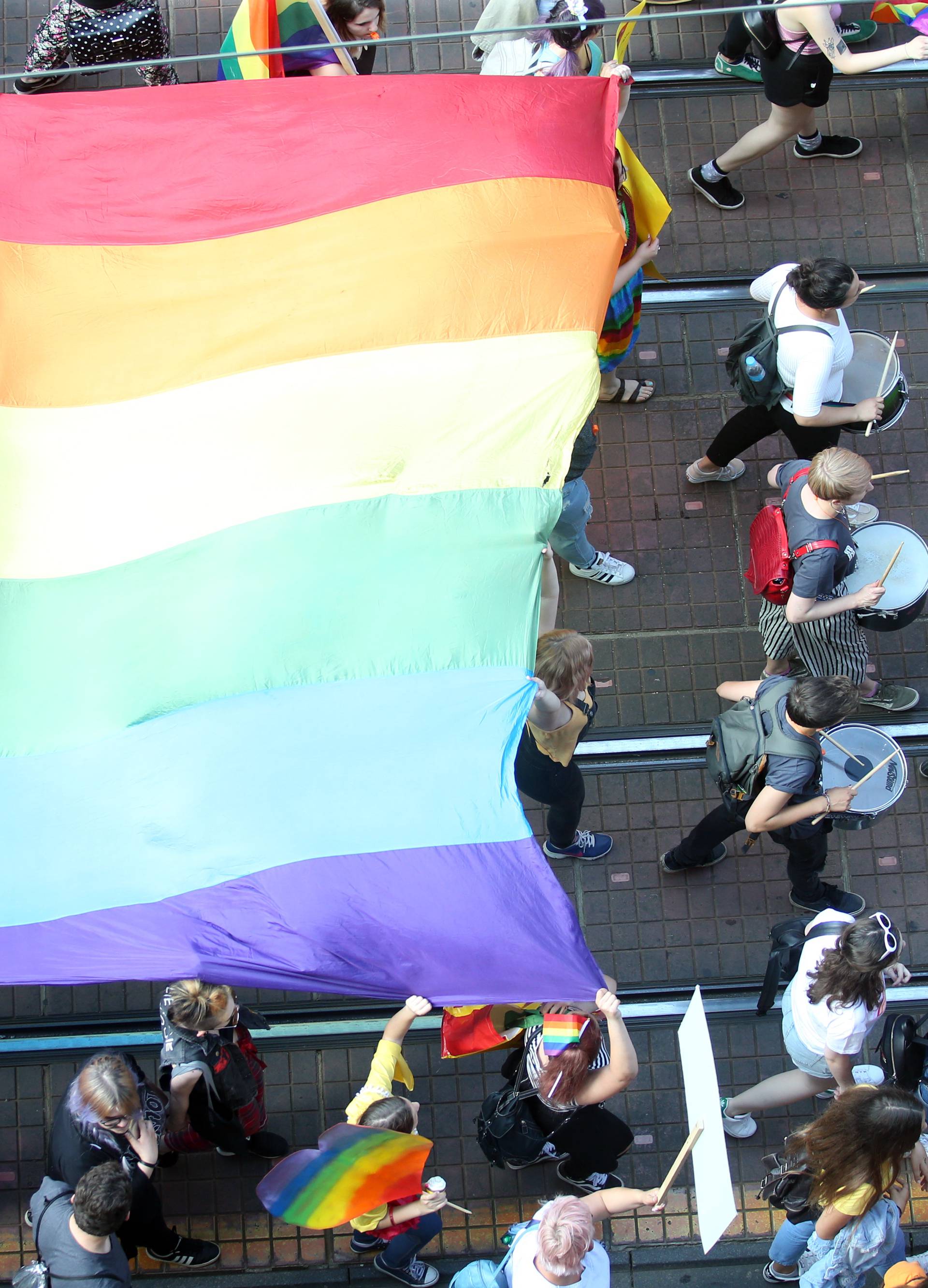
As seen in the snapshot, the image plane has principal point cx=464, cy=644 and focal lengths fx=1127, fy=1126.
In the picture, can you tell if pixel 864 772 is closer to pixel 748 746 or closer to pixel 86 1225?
pixel 748 746

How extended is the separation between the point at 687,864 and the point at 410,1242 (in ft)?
6.25

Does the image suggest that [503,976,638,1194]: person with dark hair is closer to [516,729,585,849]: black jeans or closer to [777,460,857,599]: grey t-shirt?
[516,729,585,849]: black jeans

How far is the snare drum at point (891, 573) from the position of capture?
457 cm

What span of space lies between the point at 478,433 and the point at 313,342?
0.69 metres

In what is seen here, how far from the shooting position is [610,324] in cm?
486

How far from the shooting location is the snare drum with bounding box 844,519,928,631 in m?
4.57

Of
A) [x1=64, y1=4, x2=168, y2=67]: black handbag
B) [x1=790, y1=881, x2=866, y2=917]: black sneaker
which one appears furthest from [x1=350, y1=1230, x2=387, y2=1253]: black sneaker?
[x1=64, y1=4, x2=168, y2=67]: black handbag

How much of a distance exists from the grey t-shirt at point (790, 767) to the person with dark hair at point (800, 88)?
2997mm

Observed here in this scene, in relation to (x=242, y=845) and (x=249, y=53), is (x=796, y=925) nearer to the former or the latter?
(x=242, y=845)

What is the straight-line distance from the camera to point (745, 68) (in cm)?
622

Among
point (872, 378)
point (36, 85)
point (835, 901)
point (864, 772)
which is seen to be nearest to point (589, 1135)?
point (835, 901)

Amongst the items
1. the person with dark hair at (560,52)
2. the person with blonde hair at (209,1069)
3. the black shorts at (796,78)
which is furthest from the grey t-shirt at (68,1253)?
the black shorts at (796,78)

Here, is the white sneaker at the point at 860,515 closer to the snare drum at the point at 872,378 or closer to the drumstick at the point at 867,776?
the snare drum at the point at 872,378

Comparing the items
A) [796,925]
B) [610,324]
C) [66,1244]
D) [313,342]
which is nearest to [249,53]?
[313,342]
